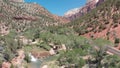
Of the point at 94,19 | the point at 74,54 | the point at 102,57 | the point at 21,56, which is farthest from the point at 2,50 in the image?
the point at 94,19

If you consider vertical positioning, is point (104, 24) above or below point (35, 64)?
above

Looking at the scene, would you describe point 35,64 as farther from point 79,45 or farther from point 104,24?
point 104,24

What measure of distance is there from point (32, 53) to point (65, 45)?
17846 millimetres

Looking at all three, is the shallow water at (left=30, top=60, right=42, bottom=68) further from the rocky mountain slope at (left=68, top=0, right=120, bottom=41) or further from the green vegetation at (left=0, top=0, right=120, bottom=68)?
the rocky mountain slope at (left=68, top=0, right=120, bottom=41)

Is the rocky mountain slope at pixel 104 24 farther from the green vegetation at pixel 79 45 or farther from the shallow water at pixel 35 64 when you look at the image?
the shallow water at pixel 35 64

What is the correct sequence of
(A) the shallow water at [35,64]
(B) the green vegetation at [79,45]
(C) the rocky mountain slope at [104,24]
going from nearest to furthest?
(B) the green vegetation at [79,45] < (A) the shallow water at [35,64] < (C) the rocky mountain slope at [104,24]

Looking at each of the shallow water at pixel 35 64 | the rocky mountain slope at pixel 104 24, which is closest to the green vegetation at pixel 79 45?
the rocky mountain slope at pixel 104 24

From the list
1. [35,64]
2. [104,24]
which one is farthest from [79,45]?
[104,24]

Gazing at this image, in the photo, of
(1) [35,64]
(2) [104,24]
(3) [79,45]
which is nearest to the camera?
(1) [35,64]

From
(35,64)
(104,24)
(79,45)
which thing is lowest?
(35,64)

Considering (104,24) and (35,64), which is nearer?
(35,64)

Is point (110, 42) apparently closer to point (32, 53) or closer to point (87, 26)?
point (32, 53)

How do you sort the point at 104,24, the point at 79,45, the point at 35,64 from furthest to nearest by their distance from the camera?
the point at 104,24 < the point at 79,45 < the point at 35,64

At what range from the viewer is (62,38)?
148m
